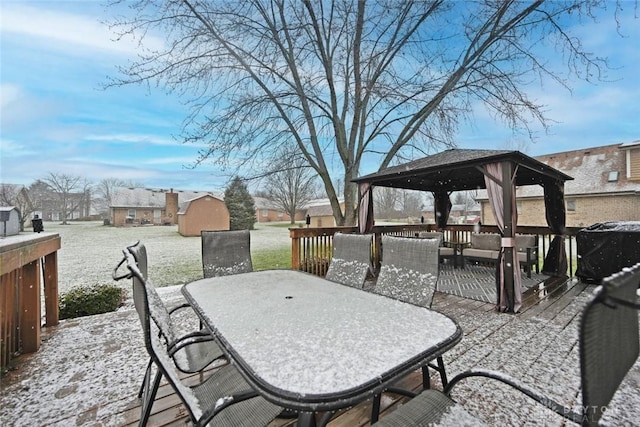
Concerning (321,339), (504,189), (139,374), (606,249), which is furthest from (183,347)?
Result: (606,249)

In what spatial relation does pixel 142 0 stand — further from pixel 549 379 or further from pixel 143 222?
pixel 143 222

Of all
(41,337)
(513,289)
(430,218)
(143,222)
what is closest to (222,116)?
(41,337)

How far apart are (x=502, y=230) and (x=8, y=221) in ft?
19.4

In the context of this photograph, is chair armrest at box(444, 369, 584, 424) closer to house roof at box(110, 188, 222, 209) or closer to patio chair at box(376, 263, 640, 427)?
patio chair at box(376, 263, 640, 427)

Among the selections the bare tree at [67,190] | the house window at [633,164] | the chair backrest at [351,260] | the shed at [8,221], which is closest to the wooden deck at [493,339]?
the chair backrest at [351,260]

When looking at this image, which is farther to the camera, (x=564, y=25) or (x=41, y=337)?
(x=564, y=25)

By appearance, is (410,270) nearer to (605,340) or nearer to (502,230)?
(605,340)

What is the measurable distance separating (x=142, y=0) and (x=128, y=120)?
2.77m

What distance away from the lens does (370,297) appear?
6.86 feet

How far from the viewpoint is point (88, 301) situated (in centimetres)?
392

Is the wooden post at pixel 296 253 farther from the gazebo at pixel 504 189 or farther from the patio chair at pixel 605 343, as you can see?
the patio chair at pixel 605 343

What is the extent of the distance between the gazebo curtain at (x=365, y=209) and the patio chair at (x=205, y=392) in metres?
5.03

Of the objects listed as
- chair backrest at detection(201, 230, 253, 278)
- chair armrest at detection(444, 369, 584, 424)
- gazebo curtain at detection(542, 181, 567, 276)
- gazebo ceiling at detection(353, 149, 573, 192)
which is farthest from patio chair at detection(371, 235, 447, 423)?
gazebo curtain at detection(542, 181, 567, 276)

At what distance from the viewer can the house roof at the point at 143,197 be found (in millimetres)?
24406
